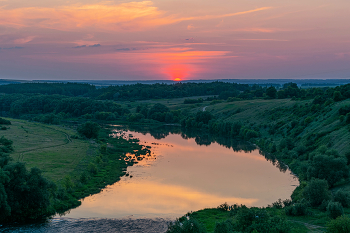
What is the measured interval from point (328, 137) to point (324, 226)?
2938cm

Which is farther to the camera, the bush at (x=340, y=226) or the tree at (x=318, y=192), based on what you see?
the tree at (x=318, y=192)

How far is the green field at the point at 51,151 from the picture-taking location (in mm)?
47938

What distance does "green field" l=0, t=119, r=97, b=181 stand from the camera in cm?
4794

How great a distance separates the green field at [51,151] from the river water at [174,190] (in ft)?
26.8

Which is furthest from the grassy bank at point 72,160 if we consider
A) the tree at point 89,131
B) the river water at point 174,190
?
the tree at point 89,131

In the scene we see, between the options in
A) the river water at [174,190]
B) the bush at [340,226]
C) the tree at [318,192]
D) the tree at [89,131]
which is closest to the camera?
the bush at [340,226]

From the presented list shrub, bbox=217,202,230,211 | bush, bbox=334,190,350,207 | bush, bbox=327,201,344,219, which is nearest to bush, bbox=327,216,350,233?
bush, bbox=327,201,344,219

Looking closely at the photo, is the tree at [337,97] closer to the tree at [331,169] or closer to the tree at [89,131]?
the tree at [331,169]

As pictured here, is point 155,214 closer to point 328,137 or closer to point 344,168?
point 344,168

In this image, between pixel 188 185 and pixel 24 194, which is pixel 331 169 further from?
pixel 24 194

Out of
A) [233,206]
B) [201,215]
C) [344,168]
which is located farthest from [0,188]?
[344,168]

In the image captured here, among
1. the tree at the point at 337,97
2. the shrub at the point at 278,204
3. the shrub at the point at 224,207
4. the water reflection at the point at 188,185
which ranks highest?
the tree at the point at 337,97

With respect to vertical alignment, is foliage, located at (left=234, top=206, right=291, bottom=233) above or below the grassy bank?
above

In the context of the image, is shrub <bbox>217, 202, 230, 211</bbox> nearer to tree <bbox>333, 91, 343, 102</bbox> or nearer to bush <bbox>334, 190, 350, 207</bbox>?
bush <bbox>334, 190, 350, 207</bbox>
